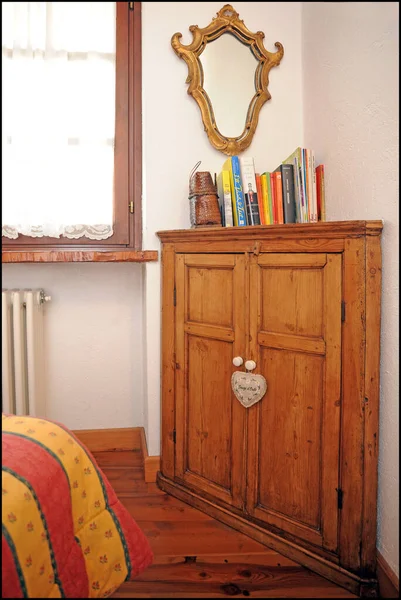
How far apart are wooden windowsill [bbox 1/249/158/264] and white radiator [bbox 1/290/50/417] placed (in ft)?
0.40

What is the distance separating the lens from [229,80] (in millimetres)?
1872

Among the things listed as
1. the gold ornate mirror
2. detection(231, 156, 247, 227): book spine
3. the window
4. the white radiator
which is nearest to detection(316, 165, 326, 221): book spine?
detection(231, 156, 247, 227): book spine

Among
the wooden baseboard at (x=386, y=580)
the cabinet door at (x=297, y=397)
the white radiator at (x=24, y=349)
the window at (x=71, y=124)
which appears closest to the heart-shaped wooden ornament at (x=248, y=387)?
the cabinet door at (x=297, y=397)

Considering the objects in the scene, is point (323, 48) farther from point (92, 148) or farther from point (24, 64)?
point (24, 64)

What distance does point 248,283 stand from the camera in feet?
4.95

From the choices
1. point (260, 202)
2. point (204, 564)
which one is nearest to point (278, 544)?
point (204, 564)

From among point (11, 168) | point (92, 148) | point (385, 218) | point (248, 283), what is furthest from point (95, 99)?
point (385, 218)

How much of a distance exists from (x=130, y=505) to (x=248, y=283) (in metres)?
0.84

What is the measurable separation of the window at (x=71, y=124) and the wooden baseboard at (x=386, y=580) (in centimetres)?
134

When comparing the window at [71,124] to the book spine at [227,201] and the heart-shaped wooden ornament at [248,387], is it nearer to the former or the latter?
the book spine at [227,201]

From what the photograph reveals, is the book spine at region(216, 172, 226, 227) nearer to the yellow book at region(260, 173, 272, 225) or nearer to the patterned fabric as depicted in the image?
the yellow book at region(260, 173, 272, 225)

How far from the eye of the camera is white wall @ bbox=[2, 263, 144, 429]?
1.76 metres

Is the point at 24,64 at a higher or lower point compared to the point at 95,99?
lower

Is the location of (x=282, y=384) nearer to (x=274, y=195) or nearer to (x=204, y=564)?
(x=204, y=564)
